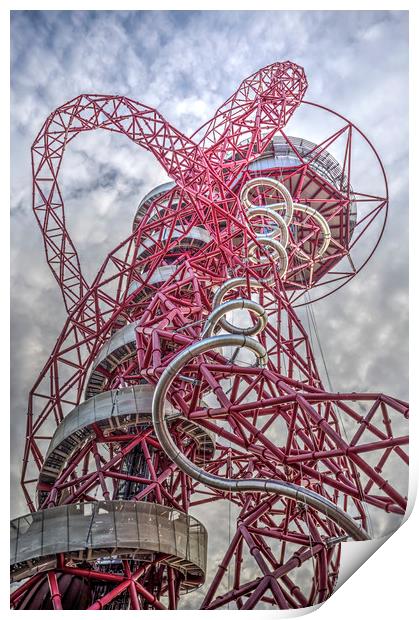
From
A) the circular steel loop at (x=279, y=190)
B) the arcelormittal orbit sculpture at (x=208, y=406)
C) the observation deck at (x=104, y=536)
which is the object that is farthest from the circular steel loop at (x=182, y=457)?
the circular steel loop at (x=279, y=190)

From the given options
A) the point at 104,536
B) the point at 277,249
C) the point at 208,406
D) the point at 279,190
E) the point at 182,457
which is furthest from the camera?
the point at 279,190

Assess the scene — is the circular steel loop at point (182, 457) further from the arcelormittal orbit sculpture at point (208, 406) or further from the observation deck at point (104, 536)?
the observation deck at point (104, 536)

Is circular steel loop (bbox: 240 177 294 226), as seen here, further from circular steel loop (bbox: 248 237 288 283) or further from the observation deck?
A: the observation deck

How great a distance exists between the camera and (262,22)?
16.6 m

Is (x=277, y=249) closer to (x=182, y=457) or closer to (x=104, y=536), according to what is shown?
(x=182, y=457)

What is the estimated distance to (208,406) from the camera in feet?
77.1

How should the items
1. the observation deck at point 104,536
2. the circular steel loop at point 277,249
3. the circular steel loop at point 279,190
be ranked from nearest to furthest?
the observation deck at point 104,536, the circular steel loop at point 277,249, the circular steel loop at point 279,190

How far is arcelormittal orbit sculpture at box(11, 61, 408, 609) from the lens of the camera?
17031 mm

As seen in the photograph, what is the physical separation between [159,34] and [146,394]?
12.4m

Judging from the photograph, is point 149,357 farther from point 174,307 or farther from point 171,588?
point 171,588

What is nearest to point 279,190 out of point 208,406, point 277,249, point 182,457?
point 277,249

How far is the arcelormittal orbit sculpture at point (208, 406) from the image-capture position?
1703 cm

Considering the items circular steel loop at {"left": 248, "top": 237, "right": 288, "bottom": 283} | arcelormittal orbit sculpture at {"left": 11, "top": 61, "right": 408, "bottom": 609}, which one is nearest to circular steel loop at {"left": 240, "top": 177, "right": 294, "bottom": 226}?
arcelormittal orbit sculpture at {"left": 11, "top": 61, "right": 408, "bottom": 609}
